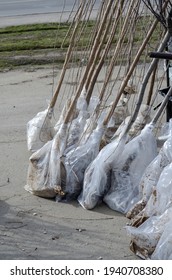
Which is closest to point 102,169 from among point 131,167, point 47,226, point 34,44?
point 131,167

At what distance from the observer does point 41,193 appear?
572 cm

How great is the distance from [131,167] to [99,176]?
24 centimetres

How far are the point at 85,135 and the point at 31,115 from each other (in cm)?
209

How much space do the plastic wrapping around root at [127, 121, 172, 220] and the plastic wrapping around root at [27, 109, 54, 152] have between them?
1.43m

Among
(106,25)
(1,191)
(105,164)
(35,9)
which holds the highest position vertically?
(106,25)

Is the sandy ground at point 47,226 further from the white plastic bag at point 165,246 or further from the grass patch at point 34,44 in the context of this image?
the grass patch at point 34,44

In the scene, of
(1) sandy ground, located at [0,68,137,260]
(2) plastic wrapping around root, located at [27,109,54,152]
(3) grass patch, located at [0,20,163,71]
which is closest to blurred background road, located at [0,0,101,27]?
(3) grass patch, located at [0,20,163,71]

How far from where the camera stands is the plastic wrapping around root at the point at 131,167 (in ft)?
17.9

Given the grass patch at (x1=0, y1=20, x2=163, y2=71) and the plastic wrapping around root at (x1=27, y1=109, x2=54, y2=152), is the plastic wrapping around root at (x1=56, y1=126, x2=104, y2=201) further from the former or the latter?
the grass patch at (x1=0, y1=20, x2=163, y2=71)

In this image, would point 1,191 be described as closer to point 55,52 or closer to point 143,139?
point 143,139

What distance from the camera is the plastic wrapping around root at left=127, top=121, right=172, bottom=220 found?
15.8 ft

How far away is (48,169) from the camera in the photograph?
5734 millimetres

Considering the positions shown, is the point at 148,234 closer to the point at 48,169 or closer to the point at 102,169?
the point at 102,169
